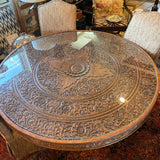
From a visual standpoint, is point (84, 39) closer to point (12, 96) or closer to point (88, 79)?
point (88, 79)

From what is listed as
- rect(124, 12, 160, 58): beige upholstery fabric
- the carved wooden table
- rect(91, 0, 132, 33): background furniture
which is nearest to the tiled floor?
rect(91, 0, 132, 33): background furniture

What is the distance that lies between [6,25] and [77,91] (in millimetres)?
1603

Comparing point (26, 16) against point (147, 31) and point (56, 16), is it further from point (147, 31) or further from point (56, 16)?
point (147, 31)

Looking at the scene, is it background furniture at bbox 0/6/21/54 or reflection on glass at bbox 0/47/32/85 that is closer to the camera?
reflection on glass at bbox 0/47/32/85

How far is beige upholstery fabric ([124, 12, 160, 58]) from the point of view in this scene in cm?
136

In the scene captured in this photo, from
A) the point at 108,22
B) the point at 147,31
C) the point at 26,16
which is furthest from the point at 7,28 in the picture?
the point at 147,31

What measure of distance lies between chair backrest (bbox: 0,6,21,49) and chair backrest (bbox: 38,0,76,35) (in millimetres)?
626

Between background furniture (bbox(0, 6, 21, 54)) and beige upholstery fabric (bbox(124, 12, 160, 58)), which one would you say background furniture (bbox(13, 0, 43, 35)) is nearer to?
background furniture (bbox(0, 6, 21, 54))

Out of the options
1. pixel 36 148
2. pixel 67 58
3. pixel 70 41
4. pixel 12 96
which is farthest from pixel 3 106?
pixel 70 41

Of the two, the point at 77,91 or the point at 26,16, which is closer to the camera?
the point at 77,91

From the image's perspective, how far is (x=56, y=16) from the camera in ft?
5.55

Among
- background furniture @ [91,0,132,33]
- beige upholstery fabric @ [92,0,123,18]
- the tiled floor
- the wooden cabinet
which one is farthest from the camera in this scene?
the tiled floor

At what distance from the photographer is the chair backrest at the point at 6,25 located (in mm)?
1986

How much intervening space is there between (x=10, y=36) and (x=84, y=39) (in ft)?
3.86
